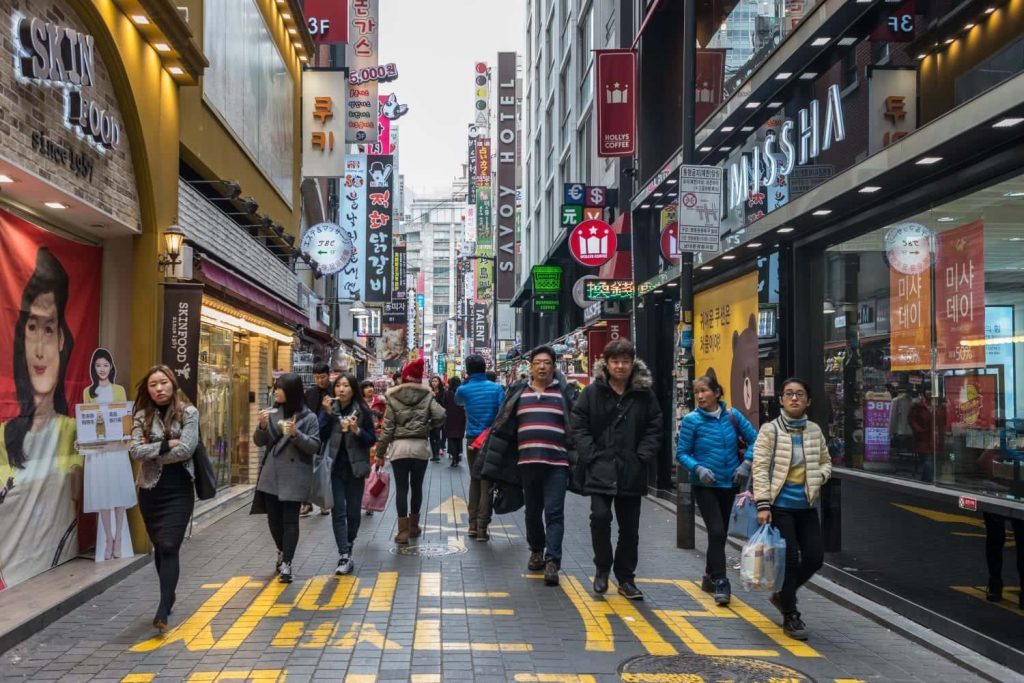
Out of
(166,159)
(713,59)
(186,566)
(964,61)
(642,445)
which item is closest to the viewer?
(964,61)

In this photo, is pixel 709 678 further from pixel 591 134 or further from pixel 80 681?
pixel 591 134

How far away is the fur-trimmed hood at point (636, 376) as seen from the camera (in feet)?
26.6

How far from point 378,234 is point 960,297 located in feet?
88.3

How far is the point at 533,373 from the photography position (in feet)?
29.6

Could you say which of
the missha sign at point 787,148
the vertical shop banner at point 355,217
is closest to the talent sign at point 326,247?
the vertical shop banner at point 355,217

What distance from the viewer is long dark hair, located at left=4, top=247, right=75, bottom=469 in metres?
8.02

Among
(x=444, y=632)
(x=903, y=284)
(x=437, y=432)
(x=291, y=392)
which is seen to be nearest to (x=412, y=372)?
(x=291, y=392)

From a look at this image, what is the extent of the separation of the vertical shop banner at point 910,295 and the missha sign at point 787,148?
4.10 ft

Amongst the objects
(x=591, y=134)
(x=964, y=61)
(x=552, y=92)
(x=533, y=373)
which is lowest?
(x=533, y=373)

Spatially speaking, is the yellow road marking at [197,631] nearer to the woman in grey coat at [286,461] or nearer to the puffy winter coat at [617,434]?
the woman in grey coat at [286,461]

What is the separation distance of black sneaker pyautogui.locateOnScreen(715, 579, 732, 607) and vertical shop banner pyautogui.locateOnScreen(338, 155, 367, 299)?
25.2 meters

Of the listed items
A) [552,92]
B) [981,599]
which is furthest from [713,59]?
[552,92]

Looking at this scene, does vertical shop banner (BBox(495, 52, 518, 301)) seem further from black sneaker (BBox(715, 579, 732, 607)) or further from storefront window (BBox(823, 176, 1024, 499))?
black sneaker (BBox(715, 579, 732, 607))

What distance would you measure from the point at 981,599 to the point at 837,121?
4565 mm
